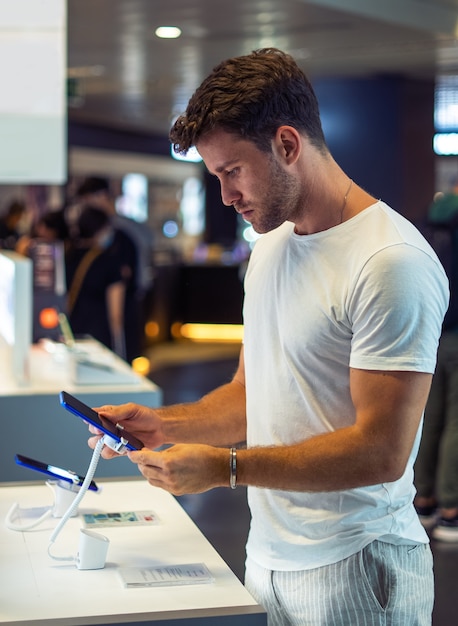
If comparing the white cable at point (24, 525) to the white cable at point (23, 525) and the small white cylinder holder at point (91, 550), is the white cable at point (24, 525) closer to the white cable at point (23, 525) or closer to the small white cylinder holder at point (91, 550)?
the white cable at point (23, 525)

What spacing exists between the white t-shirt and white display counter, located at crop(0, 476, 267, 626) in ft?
0.50

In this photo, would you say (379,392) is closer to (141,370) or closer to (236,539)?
(236,539)

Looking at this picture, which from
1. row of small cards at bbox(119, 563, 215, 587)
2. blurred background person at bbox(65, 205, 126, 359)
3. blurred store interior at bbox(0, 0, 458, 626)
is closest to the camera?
row of small cards at bbox(119, 563, 215, 587)

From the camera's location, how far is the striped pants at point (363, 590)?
169 cm

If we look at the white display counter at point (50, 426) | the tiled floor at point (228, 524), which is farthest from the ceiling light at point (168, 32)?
the white display counter at point (50, 426)

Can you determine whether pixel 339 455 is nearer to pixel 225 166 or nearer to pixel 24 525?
pixel 225 166

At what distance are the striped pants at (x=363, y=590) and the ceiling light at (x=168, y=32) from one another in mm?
5091

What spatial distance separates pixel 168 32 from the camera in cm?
643

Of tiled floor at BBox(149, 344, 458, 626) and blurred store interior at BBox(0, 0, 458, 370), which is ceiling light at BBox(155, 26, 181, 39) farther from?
tiled floor at BBox(149, 344, 458, 626)

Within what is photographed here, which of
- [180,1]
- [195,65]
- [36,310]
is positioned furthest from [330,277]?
[195,65]

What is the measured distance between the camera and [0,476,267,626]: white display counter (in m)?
1.50

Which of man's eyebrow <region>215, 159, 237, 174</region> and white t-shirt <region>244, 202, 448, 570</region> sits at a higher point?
man's eyebrow <region>215, 159, 237, 174</region>

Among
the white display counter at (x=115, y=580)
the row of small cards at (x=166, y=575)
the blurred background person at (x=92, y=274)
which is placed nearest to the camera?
the white display counter at (x=115, y=580)

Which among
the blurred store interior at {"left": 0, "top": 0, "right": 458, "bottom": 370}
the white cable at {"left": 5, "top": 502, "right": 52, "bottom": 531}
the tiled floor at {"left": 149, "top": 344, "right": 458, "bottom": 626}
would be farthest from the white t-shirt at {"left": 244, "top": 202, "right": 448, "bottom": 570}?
the blurred store interior at {"left": 0, "top": 0, "right": 458, "bottom": 370}
